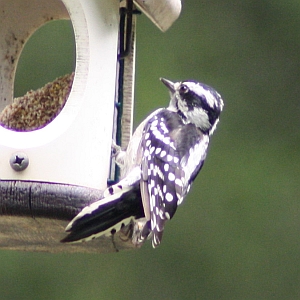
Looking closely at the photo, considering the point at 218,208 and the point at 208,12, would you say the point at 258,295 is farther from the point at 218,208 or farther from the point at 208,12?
the point at 208,12

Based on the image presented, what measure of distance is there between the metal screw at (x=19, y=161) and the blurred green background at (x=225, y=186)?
384 cm

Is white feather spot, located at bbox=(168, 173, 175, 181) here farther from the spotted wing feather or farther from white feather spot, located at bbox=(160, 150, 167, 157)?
white feather spot, located at bbox=(160, 150, 167, 157)

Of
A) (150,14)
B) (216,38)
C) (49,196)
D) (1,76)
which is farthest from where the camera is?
(216,38)

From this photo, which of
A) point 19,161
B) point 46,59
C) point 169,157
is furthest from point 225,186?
point 19,161

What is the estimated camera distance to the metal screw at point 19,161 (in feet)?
17.7

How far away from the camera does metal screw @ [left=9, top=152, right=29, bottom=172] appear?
5.39 m

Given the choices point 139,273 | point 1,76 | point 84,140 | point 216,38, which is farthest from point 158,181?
point 216,38

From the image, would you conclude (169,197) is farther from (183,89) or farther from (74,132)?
(183,89)

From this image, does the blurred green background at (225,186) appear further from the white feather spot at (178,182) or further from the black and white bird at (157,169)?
the white feather spot at (178,182)

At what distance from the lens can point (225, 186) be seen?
388 inches

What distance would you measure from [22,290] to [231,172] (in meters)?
1.79

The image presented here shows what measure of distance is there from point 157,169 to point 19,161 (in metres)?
0.60

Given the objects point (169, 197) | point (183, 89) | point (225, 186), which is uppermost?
point (183, 89)

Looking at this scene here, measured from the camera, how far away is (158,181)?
548 cm
